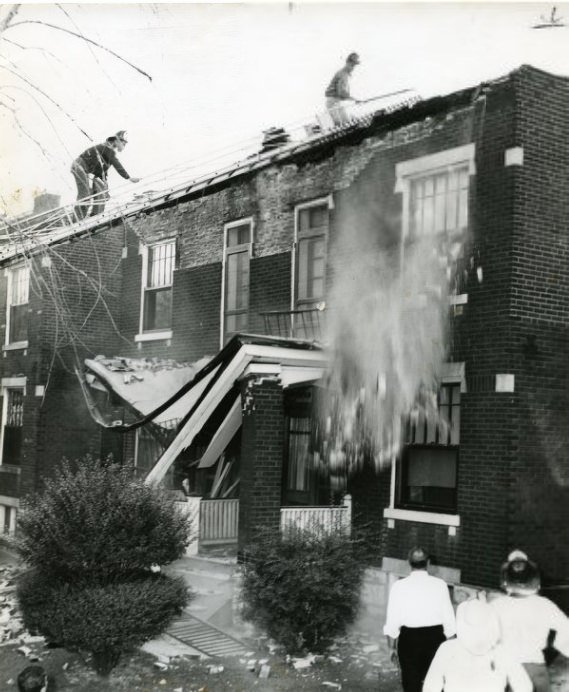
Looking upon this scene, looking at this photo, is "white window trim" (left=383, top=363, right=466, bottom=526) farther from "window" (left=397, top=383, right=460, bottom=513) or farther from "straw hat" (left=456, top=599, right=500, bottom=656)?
"straw hat" (left=456, top=599, right=500, bottom=656)

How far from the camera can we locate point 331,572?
8.42m

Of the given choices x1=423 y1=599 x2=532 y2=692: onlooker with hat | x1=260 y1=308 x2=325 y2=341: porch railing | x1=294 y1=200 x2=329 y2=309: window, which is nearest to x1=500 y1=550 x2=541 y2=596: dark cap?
x1=423 y1=599 x2=532 y2=692: onlooker with hat

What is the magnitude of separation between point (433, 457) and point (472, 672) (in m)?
3.65

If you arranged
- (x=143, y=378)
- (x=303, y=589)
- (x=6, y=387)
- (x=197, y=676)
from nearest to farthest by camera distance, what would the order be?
1. (x=197, y=676)
2. (x=303, y=589)
3. (x=143, y=378)
4. (x=6, y=387)

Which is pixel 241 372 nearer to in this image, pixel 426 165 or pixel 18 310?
pixel 426 165

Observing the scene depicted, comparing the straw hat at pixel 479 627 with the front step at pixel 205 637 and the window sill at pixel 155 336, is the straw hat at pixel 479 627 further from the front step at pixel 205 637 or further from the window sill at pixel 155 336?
the window sill at pixel 155 336

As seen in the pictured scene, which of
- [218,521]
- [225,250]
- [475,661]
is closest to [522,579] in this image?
[475,661]

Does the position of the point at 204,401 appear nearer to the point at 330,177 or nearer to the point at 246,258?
the point at 246,258

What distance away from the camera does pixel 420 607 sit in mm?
6277

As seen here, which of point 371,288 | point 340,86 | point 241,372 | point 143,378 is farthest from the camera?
point 143,378

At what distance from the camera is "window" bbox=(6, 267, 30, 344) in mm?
13648

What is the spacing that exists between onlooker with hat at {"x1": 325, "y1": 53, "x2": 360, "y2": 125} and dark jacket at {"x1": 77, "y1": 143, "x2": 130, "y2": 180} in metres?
2.50

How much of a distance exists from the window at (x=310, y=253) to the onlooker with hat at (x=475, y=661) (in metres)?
5.27

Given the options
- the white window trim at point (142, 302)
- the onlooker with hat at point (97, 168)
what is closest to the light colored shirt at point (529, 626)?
the onlooker with hat at point (97, 168)
